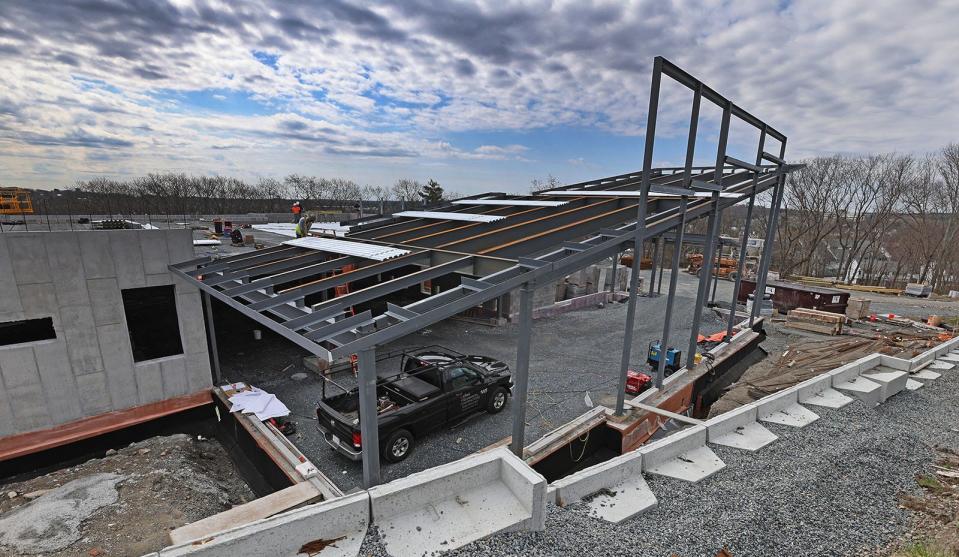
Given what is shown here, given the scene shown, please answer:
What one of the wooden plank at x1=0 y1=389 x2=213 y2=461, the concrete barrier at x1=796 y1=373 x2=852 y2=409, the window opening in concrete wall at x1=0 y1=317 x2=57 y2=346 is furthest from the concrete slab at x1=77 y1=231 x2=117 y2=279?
the concrete barrier at x1=796 y1=373 x2=852 y2=409

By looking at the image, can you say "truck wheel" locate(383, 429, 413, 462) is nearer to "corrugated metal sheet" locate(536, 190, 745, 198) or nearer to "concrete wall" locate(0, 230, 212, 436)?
"concrete wall" locate(0, 230, 212, 436)

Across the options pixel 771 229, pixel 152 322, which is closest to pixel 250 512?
pixel 152 322

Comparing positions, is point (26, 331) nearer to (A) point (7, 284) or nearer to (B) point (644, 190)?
(A) point (7, 284)

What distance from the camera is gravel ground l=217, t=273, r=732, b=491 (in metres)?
8.06

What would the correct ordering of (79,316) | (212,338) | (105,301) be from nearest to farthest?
(79,316) < (105,301) < (212,338)

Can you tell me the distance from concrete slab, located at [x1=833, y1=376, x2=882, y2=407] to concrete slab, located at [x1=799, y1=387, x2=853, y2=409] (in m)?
0.25

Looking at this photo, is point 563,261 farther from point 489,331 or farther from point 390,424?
point 489,331

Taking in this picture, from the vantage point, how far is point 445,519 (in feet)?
12.9

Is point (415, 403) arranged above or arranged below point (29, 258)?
below

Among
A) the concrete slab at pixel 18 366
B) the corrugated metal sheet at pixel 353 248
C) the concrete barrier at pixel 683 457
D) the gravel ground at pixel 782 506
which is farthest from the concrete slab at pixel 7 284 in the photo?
the concrete barrier at pixel 683 457

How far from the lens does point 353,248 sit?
954 centimetres

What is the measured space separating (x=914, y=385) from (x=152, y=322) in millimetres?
17115

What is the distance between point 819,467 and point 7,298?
13915 mm

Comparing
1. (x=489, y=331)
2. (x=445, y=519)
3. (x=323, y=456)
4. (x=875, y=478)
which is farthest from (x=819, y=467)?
(x=489, y=331)
